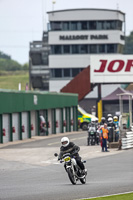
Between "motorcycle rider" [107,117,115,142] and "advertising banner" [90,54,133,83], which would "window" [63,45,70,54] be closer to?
"advertising banner" [90,54,133,83]

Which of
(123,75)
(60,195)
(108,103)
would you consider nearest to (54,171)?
(60,195)

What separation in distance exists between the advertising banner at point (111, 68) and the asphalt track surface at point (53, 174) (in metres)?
23.2

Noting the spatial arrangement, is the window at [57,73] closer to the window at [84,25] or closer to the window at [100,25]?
the window at [84,25]

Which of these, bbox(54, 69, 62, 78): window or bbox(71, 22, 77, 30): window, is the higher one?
bbox(71, 22, 77, 30): window

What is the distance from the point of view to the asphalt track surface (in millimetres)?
16172

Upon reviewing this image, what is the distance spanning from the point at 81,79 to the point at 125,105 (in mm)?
13422

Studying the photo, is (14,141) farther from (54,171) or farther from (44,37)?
(44,37)

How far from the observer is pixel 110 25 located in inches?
3885

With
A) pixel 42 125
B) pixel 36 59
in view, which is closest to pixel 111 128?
pixel 42 125

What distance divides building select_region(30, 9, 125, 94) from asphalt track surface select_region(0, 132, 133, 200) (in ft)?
197

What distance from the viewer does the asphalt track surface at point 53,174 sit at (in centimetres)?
1617

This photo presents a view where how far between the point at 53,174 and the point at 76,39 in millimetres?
75433

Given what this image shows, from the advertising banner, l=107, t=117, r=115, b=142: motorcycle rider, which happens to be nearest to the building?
the advertising banner

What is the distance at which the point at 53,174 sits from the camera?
76.7 ft
